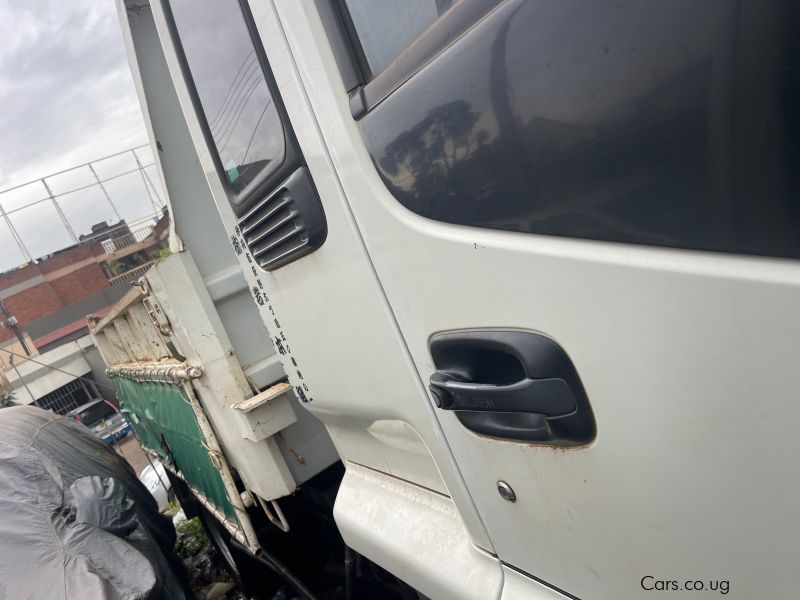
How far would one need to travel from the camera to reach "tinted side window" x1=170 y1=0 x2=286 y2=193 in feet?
4.33

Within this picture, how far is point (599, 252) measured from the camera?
720 millimetres

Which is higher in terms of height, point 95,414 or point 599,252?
point 599,252

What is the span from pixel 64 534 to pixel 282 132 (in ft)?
8.74

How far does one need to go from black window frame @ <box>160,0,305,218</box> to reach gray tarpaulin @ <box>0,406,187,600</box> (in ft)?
6.98

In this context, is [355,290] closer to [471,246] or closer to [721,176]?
[471,246]

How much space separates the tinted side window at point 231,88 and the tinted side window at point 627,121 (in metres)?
0.57

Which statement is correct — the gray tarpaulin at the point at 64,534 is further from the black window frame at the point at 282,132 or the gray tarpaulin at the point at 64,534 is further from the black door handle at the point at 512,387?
the black door handle at the point at 512,387

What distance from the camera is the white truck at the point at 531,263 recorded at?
0.59m

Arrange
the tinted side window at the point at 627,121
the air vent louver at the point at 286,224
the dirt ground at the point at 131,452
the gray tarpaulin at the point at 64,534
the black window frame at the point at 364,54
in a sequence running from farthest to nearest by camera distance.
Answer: the dirt ground at the point at 131,452
the gray tarpaulin at the point at 64,534
the air vent louver at the point at 286,224
the black window frame at the point at 364,54
the tinted side window at the point at 627,121

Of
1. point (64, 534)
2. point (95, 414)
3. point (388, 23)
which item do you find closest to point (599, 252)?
point (388, 23)

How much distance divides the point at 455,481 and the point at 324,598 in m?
1.91

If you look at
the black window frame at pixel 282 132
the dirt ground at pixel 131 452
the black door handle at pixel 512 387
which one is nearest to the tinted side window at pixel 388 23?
the black window frame at pixel 282 132

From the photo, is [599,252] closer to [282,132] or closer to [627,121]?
[627,121]

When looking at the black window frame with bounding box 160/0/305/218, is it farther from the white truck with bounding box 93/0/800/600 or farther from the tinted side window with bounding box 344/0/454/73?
the tinted side window with bounding box 344/0/454/73
